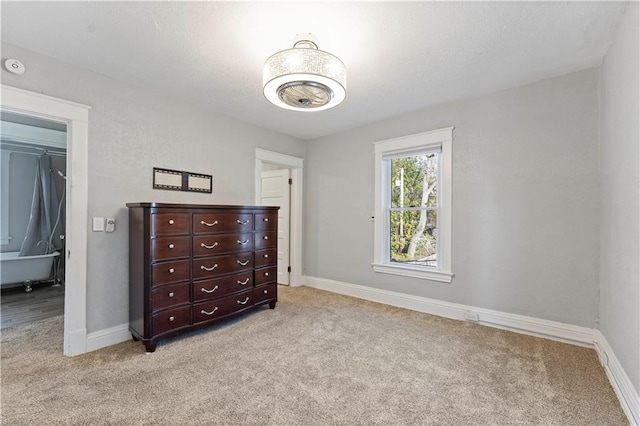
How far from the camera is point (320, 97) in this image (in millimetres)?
2051

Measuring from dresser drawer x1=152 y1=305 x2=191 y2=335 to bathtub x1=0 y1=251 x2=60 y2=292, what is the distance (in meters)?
3.47

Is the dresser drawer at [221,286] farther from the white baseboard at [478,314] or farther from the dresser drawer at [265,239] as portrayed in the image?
the white baseboard at [478,314]

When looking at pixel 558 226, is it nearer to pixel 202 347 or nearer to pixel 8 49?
pixel 202 347

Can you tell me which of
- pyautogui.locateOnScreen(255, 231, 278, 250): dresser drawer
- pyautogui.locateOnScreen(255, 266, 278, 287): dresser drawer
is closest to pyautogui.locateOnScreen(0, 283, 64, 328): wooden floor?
pyautogui.locateOnScreen(255, 266, 278, 287): dresser drawer

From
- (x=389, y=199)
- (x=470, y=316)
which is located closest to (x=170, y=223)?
(x=389, y=199)

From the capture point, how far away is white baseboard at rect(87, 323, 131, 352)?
8.04ft

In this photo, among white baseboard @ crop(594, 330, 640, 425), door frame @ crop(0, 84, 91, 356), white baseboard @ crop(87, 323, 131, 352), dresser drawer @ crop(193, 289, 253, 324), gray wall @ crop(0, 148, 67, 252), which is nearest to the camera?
white baseboard @ crop(594, 330, 640, 425)

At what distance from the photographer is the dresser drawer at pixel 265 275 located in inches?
131

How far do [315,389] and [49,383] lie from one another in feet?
5.92

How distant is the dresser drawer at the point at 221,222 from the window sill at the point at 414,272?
1799 mm

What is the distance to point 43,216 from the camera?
4.85 metres

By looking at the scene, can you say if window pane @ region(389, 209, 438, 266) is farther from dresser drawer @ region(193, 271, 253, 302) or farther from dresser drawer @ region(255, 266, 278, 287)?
dresser drawer @ region(193, 271, 253, 302)

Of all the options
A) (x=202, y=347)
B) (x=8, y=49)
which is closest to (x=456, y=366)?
(x=202, y=347)

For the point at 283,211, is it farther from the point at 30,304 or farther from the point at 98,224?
the point at 30,304
